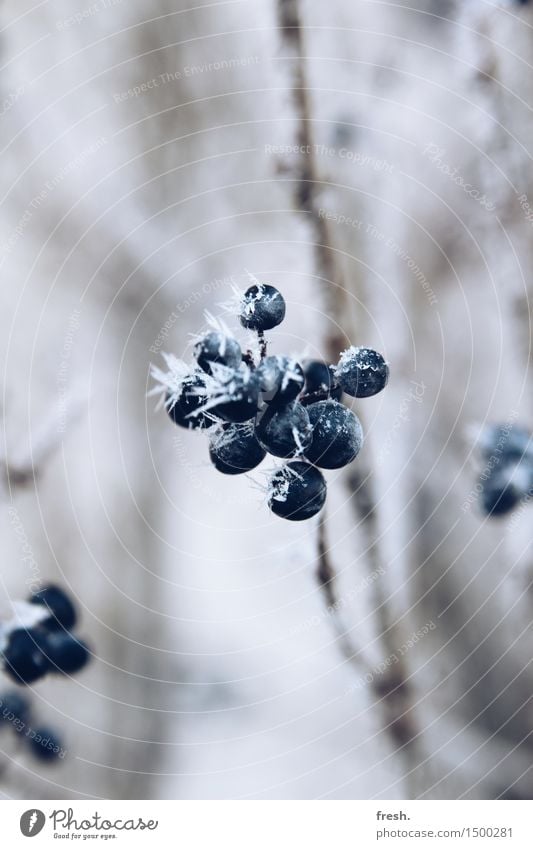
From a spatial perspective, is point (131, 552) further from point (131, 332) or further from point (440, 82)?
point (440, 82)

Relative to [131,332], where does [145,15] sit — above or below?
above

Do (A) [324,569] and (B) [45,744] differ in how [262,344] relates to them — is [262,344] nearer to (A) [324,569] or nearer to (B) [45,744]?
(A) [324,569]

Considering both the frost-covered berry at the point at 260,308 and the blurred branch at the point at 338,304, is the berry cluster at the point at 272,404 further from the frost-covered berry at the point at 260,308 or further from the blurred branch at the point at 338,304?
the blurred branch at the point at 338,304

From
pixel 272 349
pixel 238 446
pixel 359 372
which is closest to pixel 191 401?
pixel 238 446

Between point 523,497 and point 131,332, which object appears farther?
point 131,332

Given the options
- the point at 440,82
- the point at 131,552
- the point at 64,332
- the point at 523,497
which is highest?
the point at 440,82

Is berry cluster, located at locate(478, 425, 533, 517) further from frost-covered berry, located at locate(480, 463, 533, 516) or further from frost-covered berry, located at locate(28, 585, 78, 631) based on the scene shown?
frost-covered berry, located at locate(28, 585, 78, 631)
